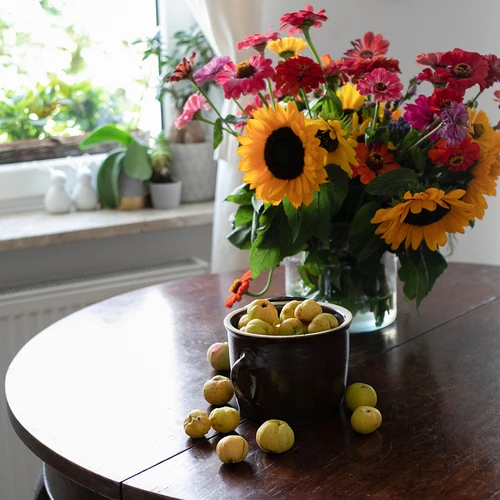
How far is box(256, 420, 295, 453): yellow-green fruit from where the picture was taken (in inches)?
34.4

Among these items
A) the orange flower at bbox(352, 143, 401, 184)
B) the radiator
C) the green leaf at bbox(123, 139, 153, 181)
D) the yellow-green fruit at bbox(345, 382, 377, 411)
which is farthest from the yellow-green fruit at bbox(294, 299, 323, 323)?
the green leaf at bbox(123, 139, 153, 181)

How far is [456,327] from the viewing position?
50.7 inches

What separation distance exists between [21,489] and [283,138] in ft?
4.52

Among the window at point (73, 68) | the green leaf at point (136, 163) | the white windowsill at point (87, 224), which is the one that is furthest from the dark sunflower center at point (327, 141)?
the window at point (73, 68)

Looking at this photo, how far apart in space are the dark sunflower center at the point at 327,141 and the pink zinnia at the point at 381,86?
0.07 metres

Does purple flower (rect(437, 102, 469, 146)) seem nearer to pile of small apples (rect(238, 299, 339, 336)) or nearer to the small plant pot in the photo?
pile of small apples (rect(238, 299, 339, 336))

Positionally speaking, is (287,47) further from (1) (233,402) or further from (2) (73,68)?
(2) (73,68)

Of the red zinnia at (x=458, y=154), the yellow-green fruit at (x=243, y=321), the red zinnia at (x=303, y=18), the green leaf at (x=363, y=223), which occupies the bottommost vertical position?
the yellow-green fruit at (x=243, y=321)

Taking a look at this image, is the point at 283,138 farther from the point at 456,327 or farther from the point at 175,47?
the point at 175,47

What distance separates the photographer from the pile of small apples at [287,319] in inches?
37.6

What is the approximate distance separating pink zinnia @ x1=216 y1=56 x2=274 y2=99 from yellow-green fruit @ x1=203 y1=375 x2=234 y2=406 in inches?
14.7

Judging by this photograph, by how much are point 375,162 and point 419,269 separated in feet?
0.54

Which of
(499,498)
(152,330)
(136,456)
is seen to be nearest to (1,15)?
(152,330)

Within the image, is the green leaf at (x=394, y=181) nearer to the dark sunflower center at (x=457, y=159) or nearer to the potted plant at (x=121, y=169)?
the dark sunflower center at (x=457, y=159)
